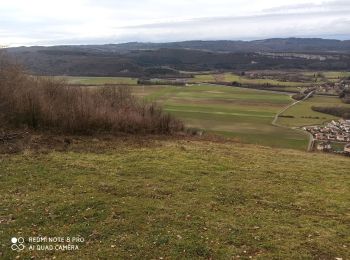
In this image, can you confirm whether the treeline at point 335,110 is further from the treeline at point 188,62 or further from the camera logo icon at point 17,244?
the camera logo icon at point 17,244

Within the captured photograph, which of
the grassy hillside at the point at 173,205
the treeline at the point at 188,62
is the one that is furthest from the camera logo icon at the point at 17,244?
the treeline at the point at 188,62

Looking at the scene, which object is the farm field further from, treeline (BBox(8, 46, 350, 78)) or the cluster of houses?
treeline (BBox(8, 46, 350, 78))

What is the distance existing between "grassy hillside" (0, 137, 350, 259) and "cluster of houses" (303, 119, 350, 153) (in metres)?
27.7

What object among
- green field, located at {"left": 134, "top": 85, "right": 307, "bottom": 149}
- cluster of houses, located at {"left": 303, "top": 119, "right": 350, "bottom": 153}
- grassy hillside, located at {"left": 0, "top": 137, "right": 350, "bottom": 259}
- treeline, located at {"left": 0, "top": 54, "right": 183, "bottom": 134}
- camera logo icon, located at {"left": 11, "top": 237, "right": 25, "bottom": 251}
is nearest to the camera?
camera logo icon, located at {"left": 11, "top": 237, "right": 25, "bottom": 251}

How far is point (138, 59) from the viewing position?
152 metres

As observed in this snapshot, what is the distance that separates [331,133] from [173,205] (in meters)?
42.6

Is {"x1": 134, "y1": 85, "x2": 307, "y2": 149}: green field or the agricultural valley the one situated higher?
the agricultural valley

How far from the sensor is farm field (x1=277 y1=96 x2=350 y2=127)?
2356 inches

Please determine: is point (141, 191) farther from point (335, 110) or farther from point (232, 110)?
point (335, 110)

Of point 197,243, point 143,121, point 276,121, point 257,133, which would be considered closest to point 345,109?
point 276,121

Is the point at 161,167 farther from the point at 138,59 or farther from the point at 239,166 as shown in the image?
the point at 138,59

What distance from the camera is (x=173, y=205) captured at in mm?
10930

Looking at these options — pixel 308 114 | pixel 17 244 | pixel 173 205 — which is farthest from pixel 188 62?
pixel 17 244

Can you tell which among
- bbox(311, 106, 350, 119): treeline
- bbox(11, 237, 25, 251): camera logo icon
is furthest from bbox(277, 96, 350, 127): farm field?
bbox(11, 237, 25, 251): camera logo icon
